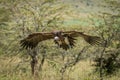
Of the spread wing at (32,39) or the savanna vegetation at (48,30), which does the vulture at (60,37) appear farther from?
the savanna vegetation at (48,30)

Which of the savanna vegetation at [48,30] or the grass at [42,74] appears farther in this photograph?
the savanna vegetation at [48,30]

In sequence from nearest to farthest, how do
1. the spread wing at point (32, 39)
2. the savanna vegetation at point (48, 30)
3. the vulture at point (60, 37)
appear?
the vulture at point (60, 37) → the spread wing at point (32, 39) → the savanna vegetation at point (48, 30)

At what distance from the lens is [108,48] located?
77.4 feet

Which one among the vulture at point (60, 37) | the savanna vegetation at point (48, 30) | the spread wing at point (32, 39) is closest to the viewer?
the vulture at point (60, 37)

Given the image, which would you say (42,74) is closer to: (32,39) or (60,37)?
(32,39)

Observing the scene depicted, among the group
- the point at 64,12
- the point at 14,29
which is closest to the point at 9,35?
the point at 14,29

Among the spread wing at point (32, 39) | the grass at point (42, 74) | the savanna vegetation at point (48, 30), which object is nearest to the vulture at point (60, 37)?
the spread wing at point (32, 39)

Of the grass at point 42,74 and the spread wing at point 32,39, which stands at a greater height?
the spread wing at point 32,39

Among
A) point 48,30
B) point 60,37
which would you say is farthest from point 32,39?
point 48,30

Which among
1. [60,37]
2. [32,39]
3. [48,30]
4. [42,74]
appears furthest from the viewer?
[48,30]

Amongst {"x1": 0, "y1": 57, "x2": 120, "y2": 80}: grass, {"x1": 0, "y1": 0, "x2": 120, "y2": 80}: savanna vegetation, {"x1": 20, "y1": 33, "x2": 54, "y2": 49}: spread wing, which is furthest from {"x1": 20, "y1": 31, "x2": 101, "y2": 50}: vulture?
{"x1": 0, "y1": 0, "x2": 120, "y2": 80}: savanna vegetation

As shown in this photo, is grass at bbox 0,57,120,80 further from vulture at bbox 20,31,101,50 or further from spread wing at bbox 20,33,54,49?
vulture at bbox 20,31,101,50

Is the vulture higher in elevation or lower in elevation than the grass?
higher

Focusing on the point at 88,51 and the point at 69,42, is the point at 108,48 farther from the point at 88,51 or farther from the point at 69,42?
the point at 69,42
